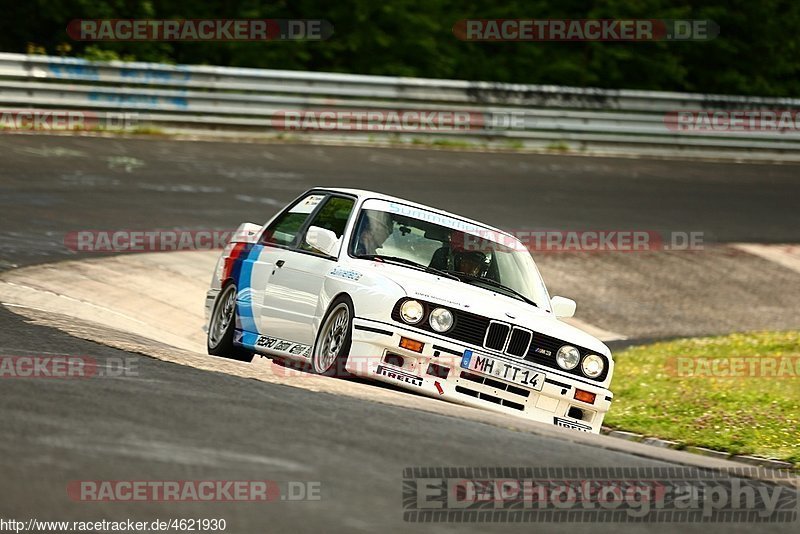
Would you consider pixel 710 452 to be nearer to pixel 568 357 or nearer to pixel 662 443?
pixel 662 443

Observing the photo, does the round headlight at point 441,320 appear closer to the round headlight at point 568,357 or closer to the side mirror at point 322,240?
the round headlight at point 568,357

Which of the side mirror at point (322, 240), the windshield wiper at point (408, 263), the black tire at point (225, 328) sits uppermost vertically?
the side mirror at point (322, 240)

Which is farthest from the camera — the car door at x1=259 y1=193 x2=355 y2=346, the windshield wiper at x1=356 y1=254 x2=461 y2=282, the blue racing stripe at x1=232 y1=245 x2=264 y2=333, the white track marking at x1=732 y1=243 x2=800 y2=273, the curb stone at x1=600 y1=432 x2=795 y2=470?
the white track marking at x1=732 y1=243 x2=800 y2=273

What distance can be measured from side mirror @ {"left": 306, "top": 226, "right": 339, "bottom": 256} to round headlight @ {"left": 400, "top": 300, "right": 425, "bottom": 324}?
1091 millimetres

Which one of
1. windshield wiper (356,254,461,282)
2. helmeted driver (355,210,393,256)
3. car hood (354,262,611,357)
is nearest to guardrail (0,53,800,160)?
helmeted driver (355,210,393,256)

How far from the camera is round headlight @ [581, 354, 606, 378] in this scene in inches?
351

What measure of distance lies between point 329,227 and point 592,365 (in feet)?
7.75

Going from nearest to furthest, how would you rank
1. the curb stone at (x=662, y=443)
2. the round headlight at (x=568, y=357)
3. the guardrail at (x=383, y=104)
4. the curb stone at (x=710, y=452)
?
Answer: the round headlight at (x=568, y=357), the curb stone at (x=710, y=452), the curb stone at (x=662, y=443), the guardrail at (x=383, y=104)

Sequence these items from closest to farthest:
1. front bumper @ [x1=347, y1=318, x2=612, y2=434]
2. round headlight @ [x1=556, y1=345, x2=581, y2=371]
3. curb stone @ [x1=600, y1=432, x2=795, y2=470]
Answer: front bumper @ [x1=347, y1=318, x2=612, y2=434] < round headlight @ [x1=556, y1=345, x2=581, y2=371] < curb stone @ [x1=600, y1=432, x2=795, y2=470]

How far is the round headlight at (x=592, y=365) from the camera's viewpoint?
8922 millimetres

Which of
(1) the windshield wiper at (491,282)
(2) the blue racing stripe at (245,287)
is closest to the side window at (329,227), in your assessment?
(2) the blue racing stripe at (245,287)

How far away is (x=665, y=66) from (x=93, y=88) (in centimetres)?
1527

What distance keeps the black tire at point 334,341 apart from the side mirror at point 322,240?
1.66 feet

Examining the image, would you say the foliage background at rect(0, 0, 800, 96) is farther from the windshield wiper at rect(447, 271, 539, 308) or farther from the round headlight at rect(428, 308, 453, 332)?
the round headlight at rect(428, 308, 453, 332)
